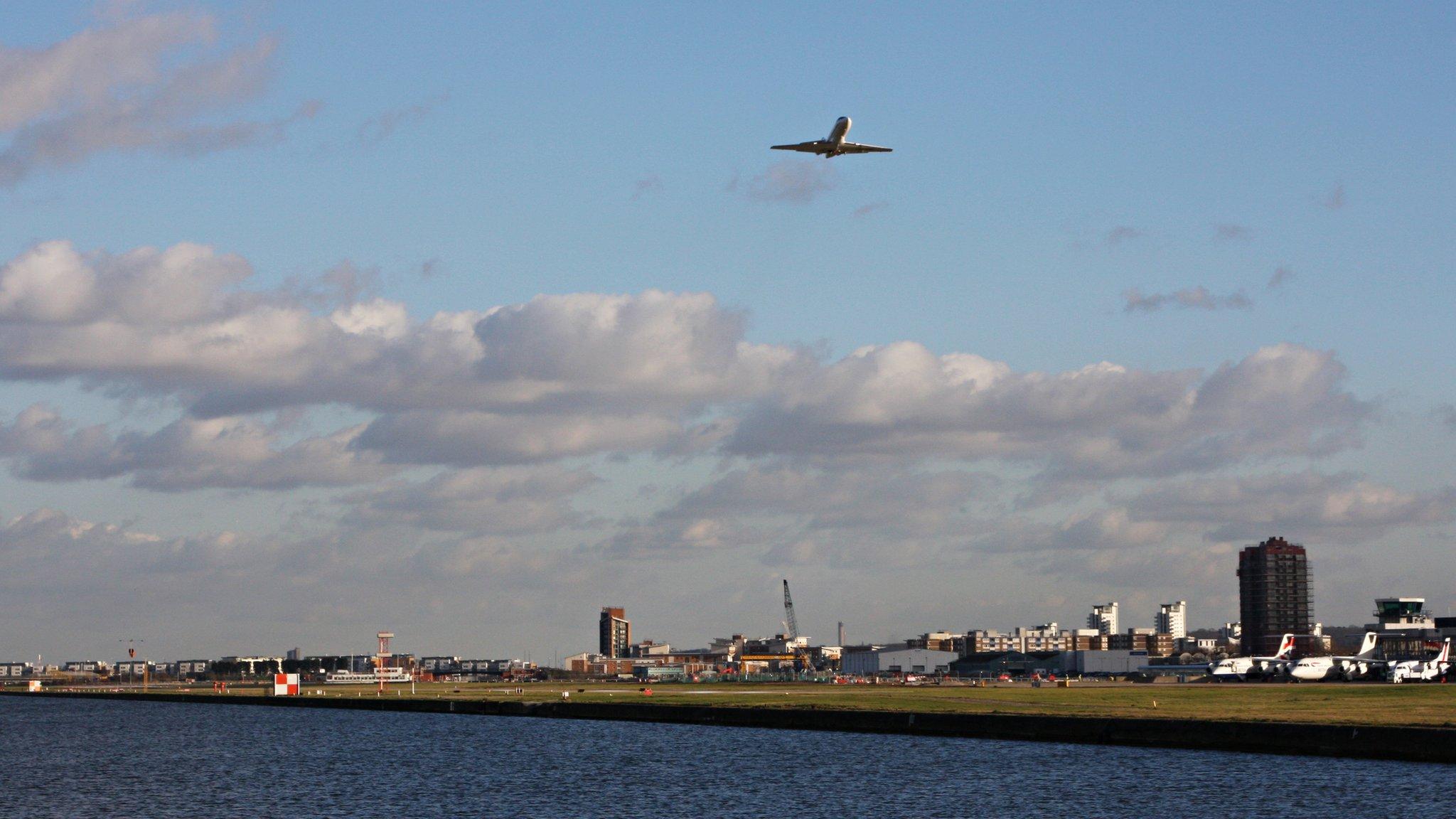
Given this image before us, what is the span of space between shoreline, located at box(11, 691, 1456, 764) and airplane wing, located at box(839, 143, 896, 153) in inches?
1713

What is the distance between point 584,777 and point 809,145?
142ft

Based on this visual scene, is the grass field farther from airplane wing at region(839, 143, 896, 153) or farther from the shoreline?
airplane wing at region(839, 143, 896, 153)

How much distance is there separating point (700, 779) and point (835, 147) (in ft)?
133

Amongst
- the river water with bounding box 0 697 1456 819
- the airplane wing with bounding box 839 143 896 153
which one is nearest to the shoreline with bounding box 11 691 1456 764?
the river water with bounding box 0 697 1456 819

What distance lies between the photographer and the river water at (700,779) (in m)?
82.8

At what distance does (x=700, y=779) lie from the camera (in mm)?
100312

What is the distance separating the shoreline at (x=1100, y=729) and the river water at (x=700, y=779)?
1353 mm

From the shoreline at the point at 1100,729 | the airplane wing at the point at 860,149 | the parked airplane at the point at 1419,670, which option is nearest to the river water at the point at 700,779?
the shoreline at the point at 1100,729

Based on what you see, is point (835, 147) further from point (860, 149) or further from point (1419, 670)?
point (1419, 670)

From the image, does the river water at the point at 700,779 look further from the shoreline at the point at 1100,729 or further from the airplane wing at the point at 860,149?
the airplane wing at the point at 860,149

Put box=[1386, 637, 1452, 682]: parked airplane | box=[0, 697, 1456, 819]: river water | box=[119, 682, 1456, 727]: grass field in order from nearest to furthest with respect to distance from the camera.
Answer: box=[0, 697, 1456, 819]: river water < box=[119, 682, 1456, 727]: grass field < box=[1386, 637, 1452, 682]: parked airplane

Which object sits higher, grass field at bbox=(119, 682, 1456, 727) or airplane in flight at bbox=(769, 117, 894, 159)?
airplane in flight at bbox=(769, 117, 894, 159)

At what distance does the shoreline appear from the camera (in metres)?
93.8

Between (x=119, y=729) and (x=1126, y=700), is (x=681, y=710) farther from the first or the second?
(x=119, y=729)
